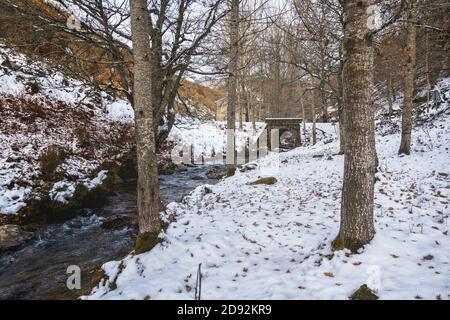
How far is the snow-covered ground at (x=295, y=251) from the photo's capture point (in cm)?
361

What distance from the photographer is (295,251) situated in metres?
4.71

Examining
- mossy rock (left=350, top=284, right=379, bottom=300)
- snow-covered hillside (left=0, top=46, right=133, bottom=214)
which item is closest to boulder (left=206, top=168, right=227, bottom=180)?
snow-covered hillside (left=0, top=46, right=133, bottom=214)

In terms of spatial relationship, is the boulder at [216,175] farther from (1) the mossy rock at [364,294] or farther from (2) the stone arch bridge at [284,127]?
(1) the mossy rock at [364,294]

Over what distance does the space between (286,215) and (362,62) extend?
11.4 ft

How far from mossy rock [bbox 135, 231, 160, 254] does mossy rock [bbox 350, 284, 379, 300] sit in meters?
2.97

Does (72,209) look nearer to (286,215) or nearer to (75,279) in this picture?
(75,279)

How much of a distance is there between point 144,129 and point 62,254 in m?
4.30

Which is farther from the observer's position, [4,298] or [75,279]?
[75,279]

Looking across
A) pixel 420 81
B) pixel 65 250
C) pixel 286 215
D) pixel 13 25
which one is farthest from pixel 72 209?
pixel 420 81

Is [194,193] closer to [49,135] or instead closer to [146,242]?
[146,242]

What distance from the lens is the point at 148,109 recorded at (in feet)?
15.1

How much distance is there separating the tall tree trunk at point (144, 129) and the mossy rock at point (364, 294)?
9.86ft

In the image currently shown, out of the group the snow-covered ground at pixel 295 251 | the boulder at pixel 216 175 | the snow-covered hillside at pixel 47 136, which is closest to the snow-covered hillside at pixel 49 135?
the snow-covered hillside at pixel 47 136
